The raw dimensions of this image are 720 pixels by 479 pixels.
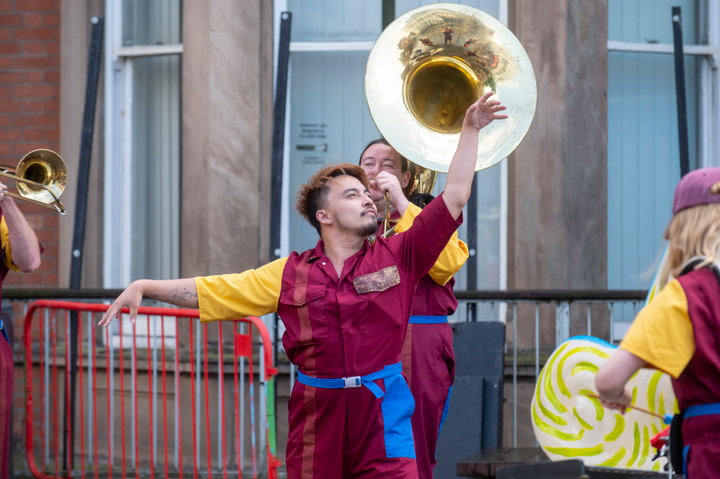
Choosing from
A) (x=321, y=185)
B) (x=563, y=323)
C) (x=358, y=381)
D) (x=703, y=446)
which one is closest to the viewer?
(x=703, y=446)

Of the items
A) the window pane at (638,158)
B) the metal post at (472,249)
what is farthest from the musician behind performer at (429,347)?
the window pane at (638,158)

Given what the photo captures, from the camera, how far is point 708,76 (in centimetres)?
568

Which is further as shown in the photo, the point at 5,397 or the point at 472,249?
the point at 472,249

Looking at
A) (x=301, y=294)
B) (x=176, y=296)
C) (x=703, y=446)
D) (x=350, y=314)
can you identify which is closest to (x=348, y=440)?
(x=350, y=314)

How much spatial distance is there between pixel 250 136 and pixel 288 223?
2.42ft

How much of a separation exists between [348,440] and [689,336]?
123 cm

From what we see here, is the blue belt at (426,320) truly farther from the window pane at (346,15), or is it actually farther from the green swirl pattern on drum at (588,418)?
the window pane at (346,15)

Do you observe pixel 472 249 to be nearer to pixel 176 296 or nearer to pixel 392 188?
pixel 392 188

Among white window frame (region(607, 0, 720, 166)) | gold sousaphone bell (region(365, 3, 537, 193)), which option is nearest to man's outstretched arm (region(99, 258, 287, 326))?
gold sousaphone bell (region(365, 3, 537, 193))

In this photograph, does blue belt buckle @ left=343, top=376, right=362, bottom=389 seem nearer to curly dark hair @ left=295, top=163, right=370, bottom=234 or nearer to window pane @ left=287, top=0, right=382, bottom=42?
curly dark hair @ left=295, top=163, right=370, bottom=234

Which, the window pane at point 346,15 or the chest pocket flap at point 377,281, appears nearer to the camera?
the chest pocket flap at point 377,281

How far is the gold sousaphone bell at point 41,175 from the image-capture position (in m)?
3.80

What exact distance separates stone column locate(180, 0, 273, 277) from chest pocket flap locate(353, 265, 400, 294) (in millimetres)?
2816

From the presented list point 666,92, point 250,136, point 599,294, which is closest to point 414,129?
point 599,294
